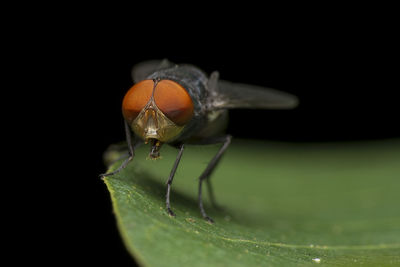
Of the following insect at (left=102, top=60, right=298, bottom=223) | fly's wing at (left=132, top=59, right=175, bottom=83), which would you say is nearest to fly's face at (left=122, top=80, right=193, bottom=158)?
insect at (left=102, top=60, right=298, bottom=223)

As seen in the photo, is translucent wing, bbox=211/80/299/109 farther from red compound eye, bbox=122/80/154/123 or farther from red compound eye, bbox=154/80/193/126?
red compound eye, bbox=122/80/154/123

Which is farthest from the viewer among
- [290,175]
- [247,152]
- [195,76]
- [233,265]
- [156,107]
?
[247,152]

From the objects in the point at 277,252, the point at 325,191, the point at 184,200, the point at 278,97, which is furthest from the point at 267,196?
the point at 277,252

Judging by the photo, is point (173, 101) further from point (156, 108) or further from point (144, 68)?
point (144, 68)

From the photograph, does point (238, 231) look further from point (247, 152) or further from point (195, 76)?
point (247, 152)

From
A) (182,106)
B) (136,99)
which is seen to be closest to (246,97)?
(182,106)
